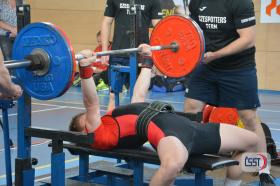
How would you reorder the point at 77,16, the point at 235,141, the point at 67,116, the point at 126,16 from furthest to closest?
1. the point at 77,16
2. the point at 67,116
3. the point at 126,16
4. the point at 235,141

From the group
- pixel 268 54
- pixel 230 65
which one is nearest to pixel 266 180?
pixel 230 65

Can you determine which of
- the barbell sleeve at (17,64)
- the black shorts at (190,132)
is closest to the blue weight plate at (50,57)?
the barbell sleeve at (17,64)

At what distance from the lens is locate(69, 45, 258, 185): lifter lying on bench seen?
2.82 metres

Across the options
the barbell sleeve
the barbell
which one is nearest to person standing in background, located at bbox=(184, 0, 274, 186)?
the barbell

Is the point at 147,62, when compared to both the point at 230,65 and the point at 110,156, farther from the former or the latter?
the point at 110,156

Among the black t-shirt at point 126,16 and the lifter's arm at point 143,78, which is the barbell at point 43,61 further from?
the black t-shirt at point 126,16

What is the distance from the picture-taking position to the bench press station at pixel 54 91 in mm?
2670

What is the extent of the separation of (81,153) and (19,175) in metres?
0.47

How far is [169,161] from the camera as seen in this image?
2785 millimetres

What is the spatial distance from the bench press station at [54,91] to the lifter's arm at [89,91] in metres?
0.08

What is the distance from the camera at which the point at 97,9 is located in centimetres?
1009

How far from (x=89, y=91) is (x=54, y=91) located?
9.2 inches

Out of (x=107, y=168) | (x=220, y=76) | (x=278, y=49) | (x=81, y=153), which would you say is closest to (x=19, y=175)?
(x=81, y=153)

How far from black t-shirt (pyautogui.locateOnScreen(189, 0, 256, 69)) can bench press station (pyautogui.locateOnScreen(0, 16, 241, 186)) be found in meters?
0.15
